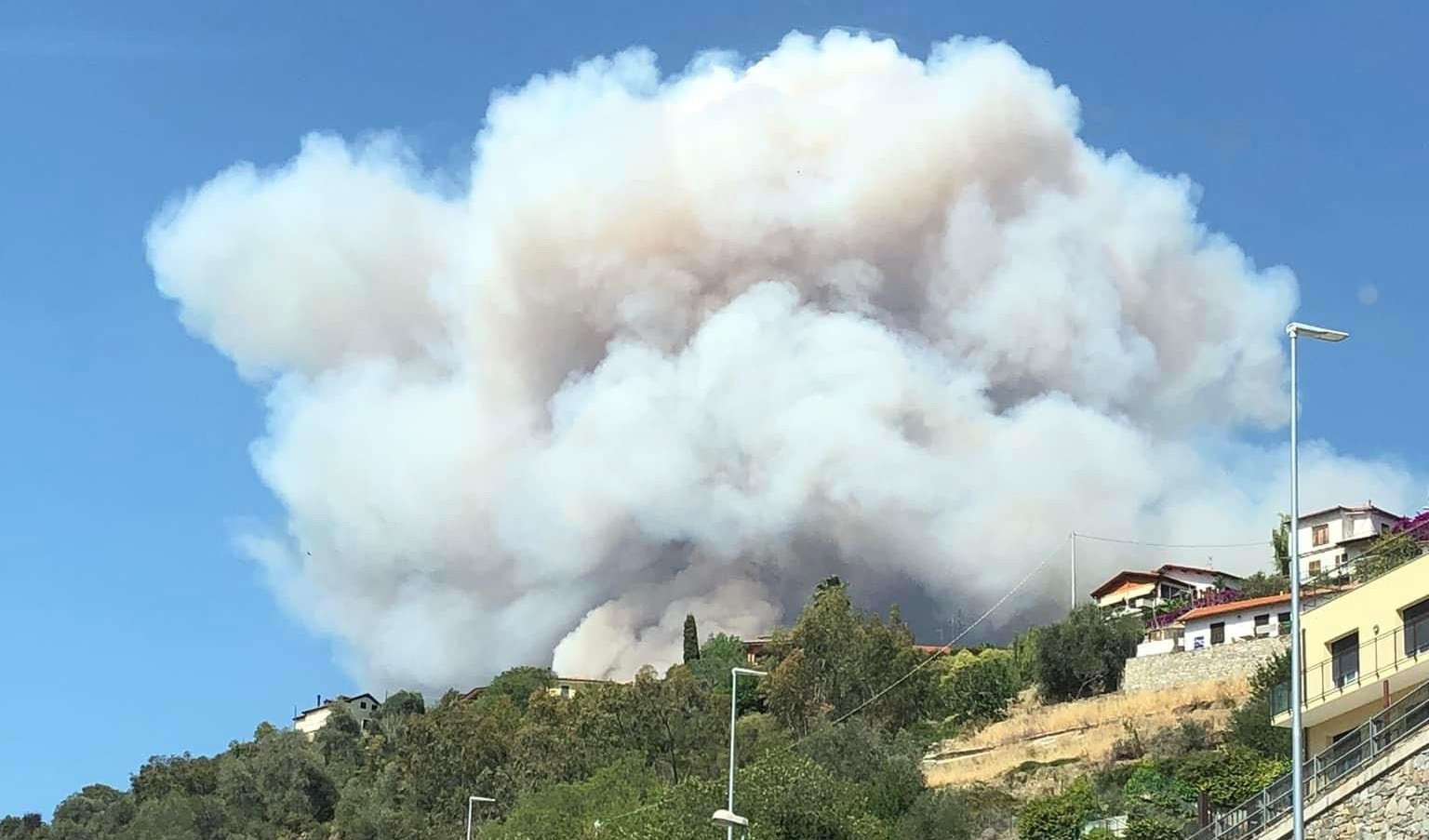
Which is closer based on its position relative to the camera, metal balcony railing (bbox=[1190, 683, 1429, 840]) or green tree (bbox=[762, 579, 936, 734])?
metal balcony railing (bbox=[1190, 683, 1429, 840])

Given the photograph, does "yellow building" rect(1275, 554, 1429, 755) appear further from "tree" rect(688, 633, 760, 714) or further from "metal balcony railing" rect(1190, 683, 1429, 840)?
"tree" rect(688, 633, 760, 714)

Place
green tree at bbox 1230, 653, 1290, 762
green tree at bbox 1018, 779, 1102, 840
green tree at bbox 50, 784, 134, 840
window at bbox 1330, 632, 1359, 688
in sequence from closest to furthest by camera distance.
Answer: window at bbox 1330, 632, 1359, 688
green tree at bbox 1018, 779, 1102, 840
green tree at bbox 1230, 653, 1290, 762
green tree at bbox 50, 784, 134, 840

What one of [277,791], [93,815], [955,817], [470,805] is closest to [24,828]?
[93,815]

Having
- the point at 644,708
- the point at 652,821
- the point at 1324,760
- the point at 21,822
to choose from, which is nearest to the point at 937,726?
the point at 644,708

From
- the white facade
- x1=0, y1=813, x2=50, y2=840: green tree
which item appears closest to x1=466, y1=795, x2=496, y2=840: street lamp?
the white facade

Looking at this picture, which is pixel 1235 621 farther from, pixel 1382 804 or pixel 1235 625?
pixel 1382 804

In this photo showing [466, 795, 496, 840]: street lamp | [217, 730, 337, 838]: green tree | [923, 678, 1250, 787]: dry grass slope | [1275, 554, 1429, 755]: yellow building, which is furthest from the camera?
[217, 730, 337, 838]: green tree

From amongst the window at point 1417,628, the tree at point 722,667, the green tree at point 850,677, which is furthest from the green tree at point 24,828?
the window at point 1417,628

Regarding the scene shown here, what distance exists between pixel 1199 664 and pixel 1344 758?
167 ft

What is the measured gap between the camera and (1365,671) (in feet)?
137

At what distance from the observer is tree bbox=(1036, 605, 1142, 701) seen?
9475cm

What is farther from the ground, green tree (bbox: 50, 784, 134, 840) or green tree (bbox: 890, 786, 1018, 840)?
green tree (bbox: 890, 786, 1018, 840)

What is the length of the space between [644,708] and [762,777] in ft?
102

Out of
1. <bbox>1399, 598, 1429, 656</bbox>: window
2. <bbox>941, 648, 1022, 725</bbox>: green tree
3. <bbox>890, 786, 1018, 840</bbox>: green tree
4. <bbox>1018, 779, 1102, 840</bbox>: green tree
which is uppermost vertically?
<bbox>1399, 598, 1429, 656</bbox>: window
